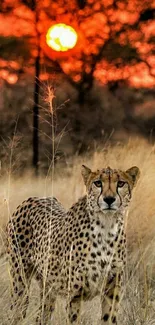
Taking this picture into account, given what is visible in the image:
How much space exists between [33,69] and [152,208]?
366 inches

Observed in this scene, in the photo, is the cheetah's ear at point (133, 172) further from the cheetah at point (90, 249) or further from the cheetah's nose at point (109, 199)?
the cheetah's nose at point (109, 199)

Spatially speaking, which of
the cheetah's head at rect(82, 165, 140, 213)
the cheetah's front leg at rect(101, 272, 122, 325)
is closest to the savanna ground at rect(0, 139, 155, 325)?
the cheetah's front leg at rect(101, 272, 122, 325)

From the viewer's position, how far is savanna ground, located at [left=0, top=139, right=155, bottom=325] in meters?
3.22

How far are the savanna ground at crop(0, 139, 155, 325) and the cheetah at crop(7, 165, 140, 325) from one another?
0.08m

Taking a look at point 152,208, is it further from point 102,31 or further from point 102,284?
point 102,31

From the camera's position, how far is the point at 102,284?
301cm

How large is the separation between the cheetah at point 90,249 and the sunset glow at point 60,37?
30.2 ft

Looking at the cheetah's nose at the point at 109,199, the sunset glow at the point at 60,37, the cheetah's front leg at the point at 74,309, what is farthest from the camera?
the sunset glow at the point at 60,37

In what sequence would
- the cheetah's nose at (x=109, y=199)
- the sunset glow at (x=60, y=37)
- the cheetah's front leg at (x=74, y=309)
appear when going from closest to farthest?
the cheetah's nose at (x=109, y=199) → the cheetah's front leg at (x=74, y=309) → the sunset glow at (x=60, y=37)

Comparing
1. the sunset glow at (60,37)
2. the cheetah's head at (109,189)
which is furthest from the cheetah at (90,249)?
the sunset glow at (60,37)

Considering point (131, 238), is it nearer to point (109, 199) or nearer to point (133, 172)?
point (133, 172)

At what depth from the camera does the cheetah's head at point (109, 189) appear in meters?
2.94

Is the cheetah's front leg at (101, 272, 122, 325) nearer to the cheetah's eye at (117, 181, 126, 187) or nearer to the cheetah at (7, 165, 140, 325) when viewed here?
the cheetah at (7, 165, 140, 325)

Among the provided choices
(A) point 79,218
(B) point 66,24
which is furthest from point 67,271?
(B) point 66,24
